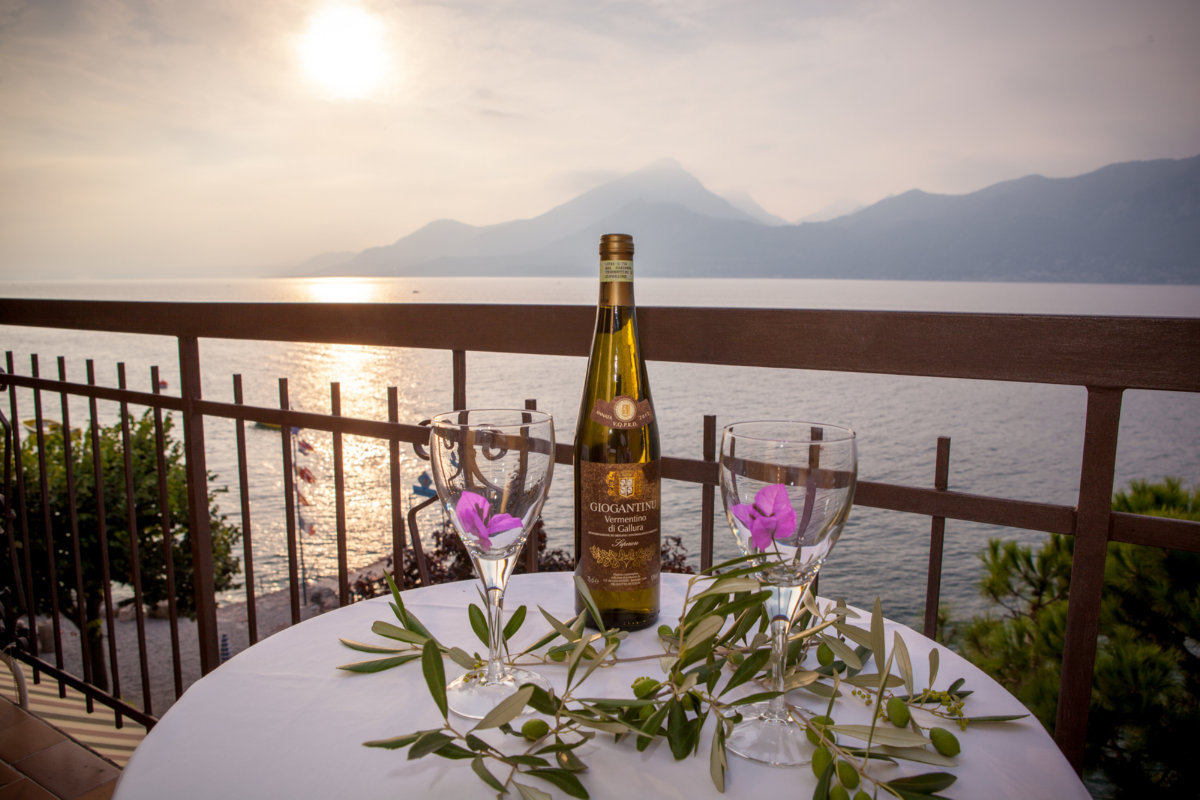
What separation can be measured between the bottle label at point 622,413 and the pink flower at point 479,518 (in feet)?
0.79

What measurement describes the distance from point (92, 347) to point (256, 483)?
2740cm

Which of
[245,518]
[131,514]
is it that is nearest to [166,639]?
[131,514]

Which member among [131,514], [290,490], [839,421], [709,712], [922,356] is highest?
[922,356]

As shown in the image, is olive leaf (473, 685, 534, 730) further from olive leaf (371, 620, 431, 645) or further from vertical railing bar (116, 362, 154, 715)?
vertical railing bar (116, 362, 154, 715)

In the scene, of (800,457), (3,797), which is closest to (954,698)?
(800,457)

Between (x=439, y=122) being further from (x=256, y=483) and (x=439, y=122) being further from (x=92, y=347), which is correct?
(x=92, y=347)

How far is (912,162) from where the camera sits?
3250cm

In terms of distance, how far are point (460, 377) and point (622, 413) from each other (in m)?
0.60

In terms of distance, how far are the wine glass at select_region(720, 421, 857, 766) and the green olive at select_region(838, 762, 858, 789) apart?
2.5 inches

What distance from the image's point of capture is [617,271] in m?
0.73

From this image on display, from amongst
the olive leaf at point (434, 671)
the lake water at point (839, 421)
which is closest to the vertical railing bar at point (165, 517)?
the olive leaf at point (434, 671)

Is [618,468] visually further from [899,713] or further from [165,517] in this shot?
[165,517]

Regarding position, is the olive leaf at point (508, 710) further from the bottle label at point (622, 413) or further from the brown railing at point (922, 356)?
the brown railing at point (922, 356)

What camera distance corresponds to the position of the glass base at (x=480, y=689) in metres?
0.53
